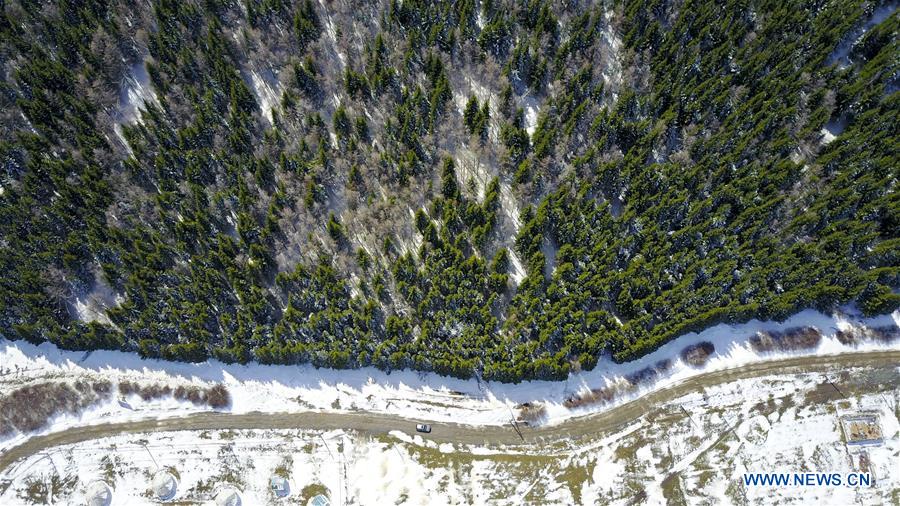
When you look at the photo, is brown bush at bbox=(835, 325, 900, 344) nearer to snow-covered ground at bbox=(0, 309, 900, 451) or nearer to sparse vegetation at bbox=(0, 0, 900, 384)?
snow-covered ground at bbox=(0, 309, 900, 451)

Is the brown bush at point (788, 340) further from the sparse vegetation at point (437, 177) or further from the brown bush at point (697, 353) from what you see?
the brown bush at point (697, 353)

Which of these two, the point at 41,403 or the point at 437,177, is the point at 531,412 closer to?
the point at 437,177

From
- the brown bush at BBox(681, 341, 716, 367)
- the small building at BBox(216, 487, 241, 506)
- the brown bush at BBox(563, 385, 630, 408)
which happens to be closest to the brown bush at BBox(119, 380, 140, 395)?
the small building at BBox(216, 487, 241, 506)

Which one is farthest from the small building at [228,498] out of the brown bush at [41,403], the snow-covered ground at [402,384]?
the brown bush at [41,403]

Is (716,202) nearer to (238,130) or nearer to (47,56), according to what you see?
(238,130)

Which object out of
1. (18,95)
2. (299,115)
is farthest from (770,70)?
(18,95)

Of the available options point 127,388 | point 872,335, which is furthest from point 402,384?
point 872,335
